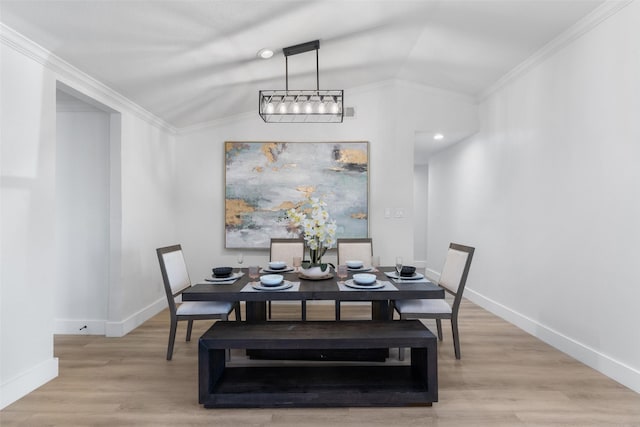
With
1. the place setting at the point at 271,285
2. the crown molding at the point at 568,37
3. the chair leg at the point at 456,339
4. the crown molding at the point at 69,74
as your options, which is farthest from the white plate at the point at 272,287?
the crown molding at the point at 568,37

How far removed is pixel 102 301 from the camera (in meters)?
3.57

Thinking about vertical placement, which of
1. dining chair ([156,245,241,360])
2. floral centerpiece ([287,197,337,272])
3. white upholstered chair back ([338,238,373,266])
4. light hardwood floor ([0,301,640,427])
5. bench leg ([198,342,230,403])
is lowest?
light hardwood floor ([0,301,640,427])

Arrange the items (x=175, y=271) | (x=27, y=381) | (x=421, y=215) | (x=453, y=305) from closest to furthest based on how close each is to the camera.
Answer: (x=27, y=381) < (x=453, y=305) < (x=175, y=271) < (x=421, y=215)

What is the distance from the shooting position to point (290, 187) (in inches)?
181

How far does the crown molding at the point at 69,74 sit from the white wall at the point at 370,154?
94cm

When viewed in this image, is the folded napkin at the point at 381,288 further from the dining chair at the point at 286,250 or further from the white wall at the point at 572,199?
the white wall at the point at 572,199

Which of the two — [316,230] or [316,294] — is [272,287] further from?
[316,230]

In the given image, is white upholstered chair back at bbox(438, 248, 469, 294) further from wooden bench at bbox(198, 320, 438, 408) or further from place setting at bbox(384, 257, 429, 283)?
wooden bench at bbox(198, 320, 438, 408)

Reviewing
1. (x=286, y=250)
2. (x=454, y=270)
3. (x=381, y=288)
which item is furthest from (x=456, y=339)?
(x=286, y=250)

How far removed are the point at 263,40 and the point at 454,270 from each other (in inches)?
101

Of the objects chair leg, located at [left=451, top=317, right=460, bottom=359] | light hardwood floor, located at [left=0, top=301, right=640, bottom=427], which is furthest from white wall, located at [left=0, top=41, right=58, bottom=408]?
chair leg, located at [left=451, top=317, right=460, bottom=359]

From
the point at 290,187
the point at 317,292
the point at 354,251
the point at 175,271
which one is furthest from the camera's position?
the point at 290,187

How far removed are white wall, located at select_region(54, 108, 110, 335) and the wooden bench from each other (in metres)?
1.96

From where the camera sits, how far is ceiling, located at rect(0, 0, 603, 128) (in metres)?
2.34
